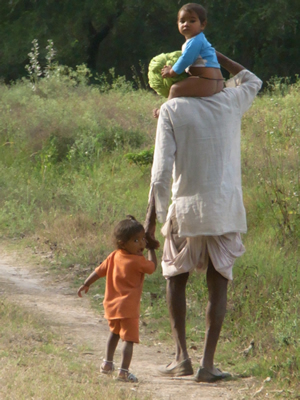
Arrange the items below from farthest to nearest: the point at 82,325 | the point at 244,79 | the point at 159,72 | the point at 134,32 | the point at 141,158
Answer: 1. the point at 134,32
2. the point at 141,158
3. the point at 82,325
4. the point at 244,79
5. the point at 159,72

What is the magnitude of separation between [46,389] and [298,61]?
25.9 m

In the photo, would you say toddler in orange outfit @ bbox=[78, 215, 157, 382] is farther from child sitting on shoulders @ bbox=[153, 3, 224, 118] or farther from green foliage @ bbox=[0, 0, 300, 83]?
green foliage @ bbox=[0, 0, 300, 83]

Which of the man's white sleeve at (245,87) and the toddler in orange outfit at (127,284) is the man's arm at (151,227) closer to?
the toddler in orange outfit at (127,284)

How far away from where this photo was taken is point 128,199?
8.24m

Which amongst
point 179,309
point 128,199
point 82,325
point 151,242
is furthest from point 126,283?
point 128,199

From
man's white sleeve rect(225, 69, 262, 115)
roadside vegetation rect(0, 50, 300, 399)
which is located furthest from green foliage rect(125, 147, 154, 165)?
man's white sleeve rect(225, 69, 262, 115)

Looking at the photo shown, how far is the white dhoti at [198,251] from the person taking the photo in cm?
388

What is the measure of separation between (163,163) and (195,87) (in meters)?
0.49

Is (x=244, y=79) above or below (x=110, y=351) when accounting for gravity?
above

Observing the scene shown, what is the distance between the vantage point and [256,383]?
4.03 m

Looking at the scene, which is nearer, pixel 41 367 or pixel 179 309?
pixel 41 367

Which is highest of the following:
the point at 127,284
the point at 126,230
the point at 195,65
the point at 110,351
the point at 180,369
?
the point at 195,65

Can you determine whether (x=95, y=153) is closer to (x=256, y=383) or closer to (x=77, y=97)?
(x=77, y=97)

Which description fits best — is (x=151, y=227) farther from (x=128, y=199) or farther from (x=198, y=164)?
(x=128, y=199)
